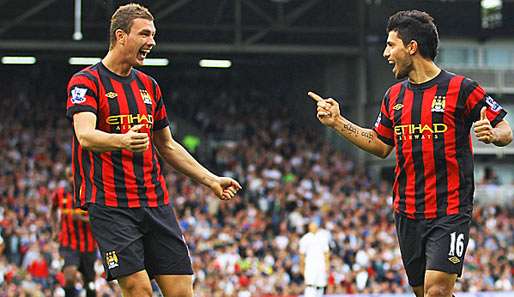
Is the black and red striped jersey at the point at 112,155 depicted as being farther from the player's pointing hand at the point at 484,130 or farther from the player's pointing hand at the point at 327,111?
the player's pointing hand at the point at 484,130

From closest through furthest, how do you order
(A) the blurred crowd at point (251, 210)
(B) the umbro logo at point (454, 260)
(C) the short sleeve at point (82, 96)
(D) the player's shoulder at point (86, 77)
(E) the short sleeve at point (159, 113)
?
(C) the short sleeve at point (82, 96) → (D) the player's shoulder at point (86, 77) → (B) the umbro logo at point (454, 260) → (E) the short sleeve at point (159, 113) → (A) the blurred crowd at point (251, 210)

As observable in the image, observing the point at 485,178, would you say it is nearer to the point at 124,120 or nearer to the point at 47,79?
the point at 47,79

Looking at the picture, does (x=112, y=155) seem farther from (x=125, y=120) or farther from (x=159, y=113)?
(x=159, y=113)

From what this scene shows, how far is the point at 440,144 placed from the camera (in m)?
6.36

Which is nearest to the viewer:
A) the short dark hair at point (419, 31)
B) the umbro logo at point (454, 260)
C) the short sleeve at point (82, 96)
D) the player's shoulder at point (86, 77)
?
the short sleeve at point (82, 96)

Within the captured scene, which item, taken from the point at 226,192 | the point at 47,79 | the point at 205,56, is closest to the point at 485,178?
the point at 205,56

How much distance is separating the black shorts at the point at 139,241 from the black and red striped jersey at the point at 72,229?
6052mm

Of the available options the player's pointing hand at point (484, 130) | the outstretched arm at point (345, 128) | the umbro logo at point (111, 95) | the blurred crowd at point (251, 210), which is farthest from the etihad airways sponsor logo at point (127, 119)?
the blurred crowd at point (251, 210)

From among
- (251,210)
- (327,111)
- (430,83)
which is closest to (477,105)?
(430,83)

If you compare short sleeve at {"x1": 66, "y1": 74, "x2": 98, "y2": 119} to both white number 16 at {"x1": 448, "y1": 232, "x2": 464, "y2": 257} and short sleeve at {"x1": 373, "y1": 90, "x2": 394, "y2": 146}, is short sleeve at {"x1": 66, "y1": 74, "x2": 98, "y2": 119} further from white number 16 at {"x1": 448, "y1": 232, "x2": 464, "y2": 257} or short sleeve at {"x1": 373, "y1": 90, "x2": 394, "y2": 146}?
white number 16 at {"x1": 448, "y1": 232, "x2": 464, "y2": 257}

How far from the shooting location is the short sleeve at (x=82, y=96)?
5844mm

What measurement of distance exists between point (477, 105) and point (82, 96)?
8.07 feet

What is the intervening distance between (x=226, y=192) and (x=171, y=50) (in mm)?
21519

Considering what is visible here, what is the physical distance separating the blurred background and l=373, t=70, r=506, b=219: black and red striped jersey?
1275 centimetres
